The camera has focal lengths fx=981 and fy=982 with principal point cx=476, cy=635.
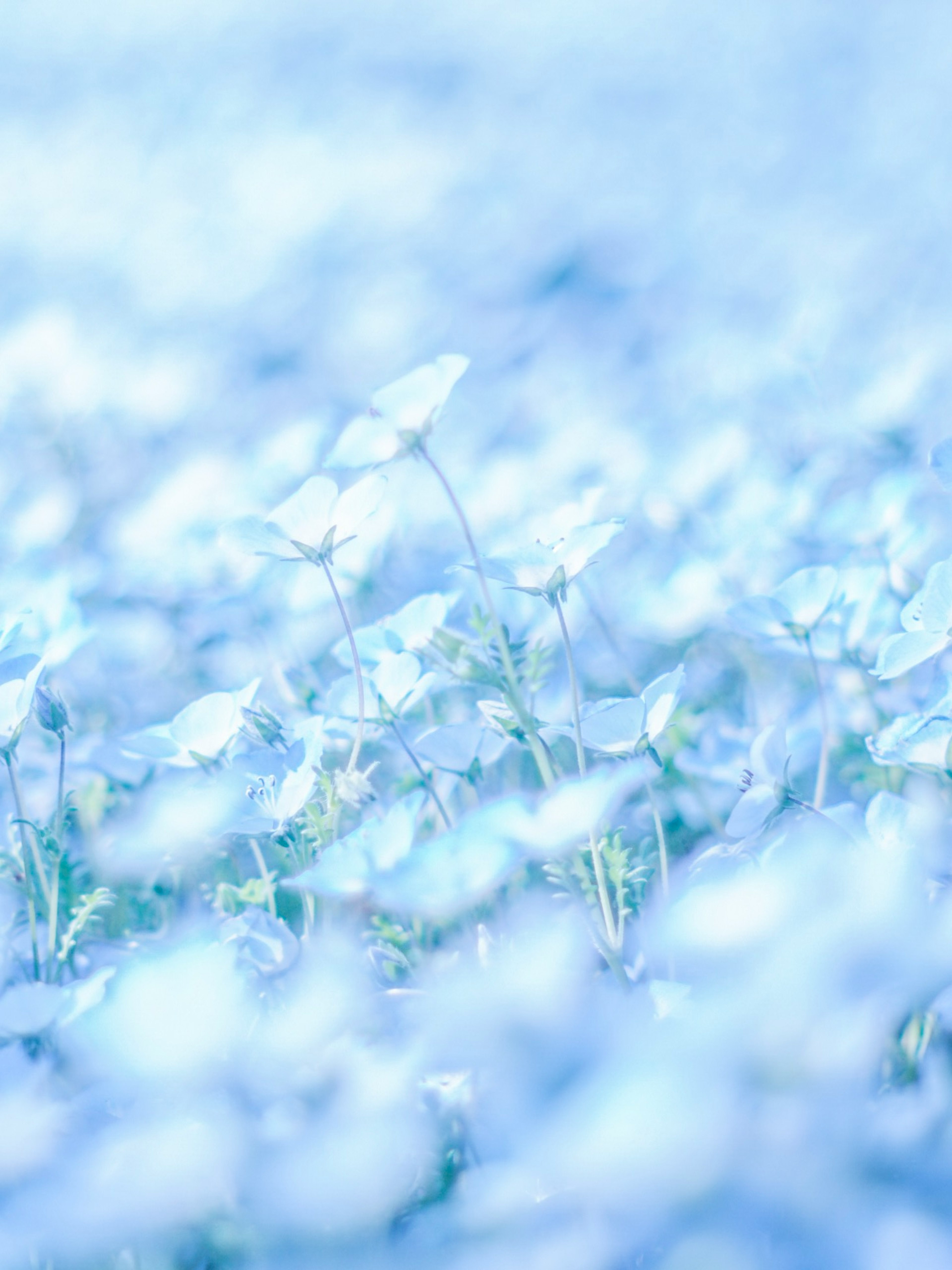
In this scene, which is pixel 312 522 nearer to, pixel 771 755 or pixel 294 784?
pixel 294 784

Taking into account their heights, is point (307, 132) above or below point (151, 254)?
above

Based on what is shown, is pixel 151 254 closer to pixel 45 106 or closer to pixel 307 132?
pixel 307 132

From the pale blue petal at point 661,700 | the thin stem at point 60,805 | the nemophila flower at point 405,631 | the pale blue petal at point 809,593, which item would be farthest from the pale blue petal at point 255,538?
the pale blue petal at point 809,593

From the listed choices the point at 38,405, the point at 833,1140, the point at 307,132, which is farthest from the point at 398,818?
the point at 307,132

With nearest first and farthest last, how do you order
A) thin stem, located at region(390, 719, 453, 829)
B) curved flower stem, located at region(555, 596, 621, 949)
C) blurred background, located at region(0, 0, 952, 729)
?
1. curved flower stem, located at region(555, 596, 621, 949)
2. thin stem, located at region(390, 719, 453, 829)
3. blurred background, located at region(0, 0, 952, 729)

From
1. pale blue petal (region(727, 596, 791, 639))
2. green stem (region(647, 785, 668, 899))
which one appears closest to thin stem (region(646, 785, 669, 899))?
green stem (region(647, 785, 668, 899))

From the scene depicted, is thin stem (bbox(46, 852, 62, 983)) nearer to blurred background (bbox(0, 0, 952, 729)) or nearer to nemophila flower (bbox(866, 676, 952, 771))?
blurred background (bbox(0, 0, 952, 729))

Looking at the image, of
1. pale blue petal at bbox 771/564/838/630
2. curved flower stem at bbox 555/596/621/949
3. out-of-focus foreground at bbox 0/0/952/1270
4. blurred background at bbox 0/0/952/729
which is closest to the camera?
out-of-focus foreground at bbox 0/0/952/1270

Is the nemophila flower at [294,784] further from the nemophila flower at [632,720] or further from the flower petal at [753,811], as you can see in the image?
the flower petal at [753,811]
